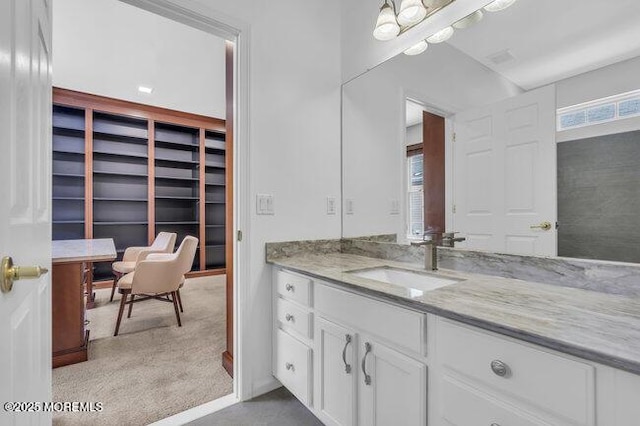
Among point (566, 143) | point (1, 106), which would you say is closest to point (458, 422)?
point (566, 143)

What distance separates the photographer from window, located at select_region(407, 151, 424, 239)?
1.80 meters

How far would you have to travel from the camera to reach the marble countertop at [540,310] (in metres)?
0.67

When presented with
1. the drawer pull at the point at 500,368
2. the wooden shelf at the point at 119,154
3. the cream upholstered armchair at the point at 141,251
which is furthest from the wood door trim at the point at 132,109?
the drawer pull at the point at 500,368

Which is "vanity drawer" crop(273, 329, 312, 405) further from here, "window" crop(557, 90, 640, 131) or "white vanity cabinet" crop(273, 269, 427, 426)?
"window" crop(557, 90, 640, 131)

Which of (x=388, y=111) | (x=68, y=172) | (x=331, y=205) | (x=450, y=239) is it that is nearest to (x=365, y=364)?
(x=450, y=239)

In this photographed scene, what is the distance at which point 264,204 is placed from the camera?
182 centimetres

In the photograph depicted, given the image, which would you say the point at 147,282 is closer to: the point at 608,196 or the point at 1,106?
the point at 1,106

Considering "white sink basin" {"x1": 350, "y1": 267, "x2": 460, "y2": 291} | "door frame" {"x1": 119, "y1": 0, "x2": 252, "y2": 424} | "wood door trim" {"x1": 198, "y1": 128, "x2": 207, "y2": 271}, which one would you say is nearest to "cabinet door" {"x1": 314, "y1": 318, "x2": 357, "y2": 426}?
"white sink basin" {"x1": 350, "y1": 267, "x2": 460, "y2": 291}

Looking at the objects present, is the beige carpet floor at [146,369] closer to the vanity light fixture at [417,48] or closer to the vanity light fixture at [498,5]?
the vanity light fixture at [417,48]

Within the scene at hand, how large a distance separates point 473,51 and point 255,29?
1.23m

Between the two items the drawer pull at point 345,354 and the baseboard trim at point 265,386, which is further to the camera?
the baseboard trim at point 265,386

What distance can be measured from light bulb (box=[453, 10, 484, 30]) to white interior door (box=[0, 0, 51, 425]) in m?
1.67

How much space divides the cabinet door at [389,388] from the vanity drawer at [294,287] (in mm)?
402

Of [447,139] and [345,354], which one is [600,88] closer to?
[447,139]
